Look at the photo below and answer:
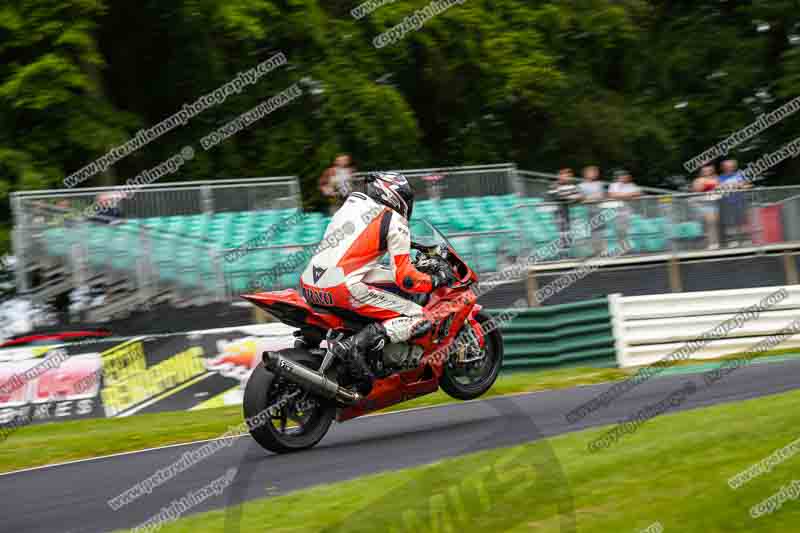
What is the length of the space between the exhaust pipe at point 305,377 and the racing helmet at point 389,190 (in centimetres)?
153

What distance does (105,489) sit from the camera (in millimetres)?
7754

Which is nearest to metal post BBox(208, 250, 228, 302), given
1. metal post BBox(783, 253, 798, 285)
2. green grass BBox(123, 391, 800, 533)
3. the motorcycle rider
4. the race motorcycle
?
the race motorcycle

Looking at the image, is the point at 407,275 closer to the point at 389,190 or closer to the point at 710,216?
the point at 389,190

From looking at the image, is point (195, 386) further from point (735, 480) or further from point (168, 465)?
point (735, 480)

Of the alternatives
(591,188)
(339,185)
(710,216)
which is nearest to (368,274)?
(339,185)

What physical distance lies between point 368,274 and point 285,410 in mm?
1267

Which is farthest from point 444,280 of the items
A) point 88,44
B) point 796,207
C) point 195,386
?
point 88,44

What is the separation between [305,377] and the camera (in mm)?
8102

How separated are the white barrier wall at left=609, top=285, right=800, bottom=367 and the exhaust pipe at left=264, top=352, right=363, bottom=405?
6399mm

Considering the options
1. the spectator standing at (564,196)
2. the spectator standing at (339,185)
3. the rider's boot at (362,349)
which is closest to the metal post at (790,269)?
the spectator standing at (564,196)

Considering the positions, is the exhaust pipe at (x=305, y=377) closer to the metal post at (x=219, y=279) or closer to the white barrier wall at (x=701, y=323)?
the metal post at (x=219, y=279)

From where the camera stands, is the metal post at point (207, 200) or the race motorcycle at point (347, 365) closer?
the race motorcycle at point (347, 365)

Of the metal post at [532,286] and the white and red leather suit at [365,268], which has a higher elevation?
the white and red leather suit at [365,268]

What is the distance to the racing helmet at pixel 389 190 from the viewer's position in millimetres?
8898
